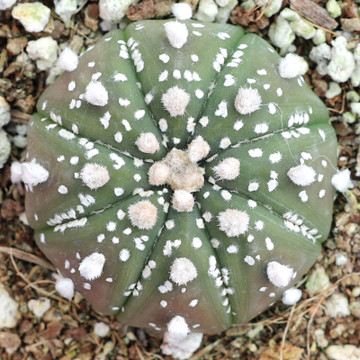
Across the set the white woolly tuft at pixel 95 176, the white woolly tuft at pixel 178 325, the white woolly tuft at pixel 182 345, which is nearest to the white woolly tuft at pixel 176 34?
the white woolly tuft at pixel 95 176

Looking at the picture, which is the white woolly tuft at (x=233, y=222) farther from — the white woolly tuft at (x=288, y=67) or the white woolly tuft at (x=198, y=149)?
the white woolly tuft at (x=288, y=67)

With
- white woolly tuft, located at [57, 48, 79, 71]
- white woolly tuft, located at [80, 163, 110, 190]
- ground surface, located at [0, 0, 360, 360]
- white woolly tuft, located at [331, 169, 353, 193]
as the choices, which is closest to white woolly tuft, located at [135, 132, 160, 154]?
white woolly tuft, located at [80, 163, 110, 190]

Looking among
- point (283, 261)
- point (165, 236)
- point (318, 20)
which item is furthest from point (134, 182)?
point (318, 20)

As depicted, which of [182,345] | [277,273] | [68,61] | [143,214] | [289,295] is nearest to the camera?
[143,214]

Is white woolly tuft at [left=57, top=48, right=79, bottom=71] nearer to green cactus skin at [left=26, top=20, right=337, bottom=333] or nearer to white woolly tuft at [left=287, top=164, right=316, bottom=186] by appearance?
green cactus skin at [left=26, top=20, right=337, bottom=333]

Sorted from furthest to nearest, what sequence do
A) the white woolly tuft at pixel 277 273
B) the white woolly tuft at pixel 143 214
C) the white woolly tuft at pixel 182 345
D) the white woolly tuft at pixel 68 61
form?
1. the white woolly tuft at pixel 182 345
2. the white woolly tuft at pixel 68 61
3. the white woolly tuft at pixel 277 273
4. the white woolly tuft at pixel 143 214

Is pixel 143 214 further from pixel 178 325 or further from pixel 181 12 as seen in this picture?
pixel 181 12

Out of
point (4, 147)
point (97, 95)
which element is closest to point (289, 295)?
point (97, 95)
